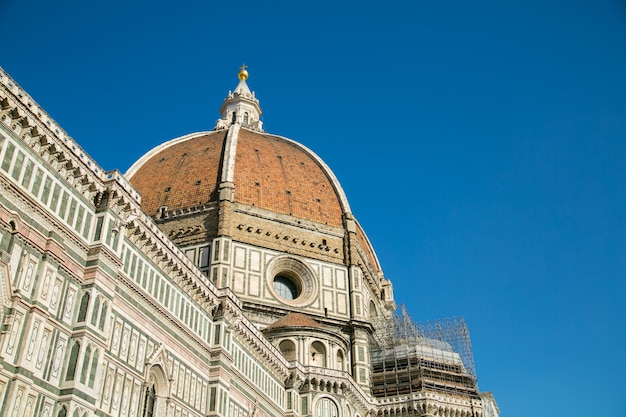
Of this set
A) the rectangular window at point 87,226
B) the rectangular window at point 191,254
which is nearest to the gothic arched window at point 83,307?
the rectangular window at point 87,226

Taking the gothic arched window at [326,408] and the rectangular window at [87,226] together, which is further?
the gothic arched window at [326,408]

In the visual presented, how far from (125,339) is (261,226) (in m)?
23.0

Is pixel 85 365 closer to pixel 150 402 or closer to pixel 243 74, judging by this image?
pixel 150 402

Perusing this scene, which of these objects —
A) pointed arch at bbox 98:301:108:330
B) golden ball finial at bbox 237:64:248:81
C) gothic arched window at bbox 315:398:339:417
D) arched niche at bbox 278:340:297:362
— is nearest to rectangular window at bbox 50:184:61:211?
pointed arch at bbox 98:301:108:330

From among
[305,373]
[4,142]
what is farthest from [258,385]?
[4,142]

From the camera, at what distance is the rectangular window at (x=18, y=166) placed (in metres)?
20.1

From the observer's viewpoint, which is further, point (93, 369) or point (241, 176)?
point (241, 176)

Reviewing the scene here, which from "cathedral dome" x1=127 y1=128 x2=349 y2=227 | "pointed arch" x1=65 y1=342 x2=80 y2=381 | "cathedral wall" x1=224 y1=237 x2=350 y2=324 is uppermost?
"cathedral dome" x1=127 y1=128 x2=349 y2=227

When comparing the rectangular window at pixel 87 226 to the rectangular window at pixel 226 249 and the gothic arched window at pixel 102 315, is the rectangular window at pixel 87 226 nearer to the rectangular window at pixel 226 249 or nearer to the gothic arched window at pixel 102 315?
the gothic arched window at pixel 102 315

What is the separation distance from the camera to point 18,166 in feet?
66.6

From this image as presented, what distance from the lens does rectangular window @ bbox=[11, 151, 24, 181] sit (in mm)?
20070

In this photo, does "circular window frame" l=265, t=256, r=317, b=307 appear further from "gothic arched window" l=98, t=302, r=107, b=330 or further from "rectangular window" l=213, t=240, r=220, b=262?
"gothic arched window" l=98, t=302, r=107, b=330

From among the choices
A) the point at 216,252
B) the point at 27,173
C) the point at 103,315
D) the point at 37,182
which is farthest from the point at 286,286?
the point at 27,173

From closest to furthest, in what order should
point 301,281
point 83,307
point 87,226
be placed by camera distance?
point 83,307 → point 87,226 → point 301,281
